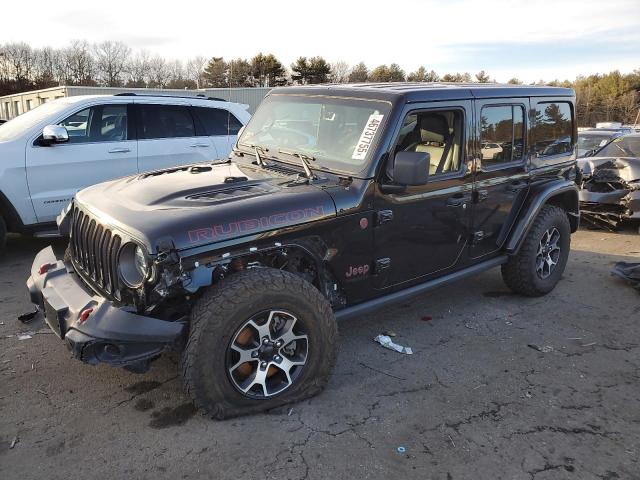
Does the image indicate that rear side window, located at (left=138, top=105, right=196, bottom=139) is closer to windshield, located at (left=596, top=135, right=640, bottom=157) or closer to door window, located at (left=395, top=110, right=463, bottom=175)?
door window, located at (left=395, top=110, right=463, bottom=175)

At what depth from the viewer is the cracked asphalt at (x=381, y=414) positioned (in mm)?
2678

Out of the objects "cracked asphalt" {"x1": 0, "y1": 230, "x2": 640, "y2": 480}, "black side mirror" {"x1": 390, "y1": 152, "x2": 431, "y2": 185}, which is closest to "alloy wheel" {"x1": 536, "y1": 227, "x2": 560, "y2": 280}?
"cracked asphalt" {"x1": 0, "y1": 230, "x2": 640, "y2": 480}

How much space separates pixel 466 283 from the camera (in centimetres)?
558

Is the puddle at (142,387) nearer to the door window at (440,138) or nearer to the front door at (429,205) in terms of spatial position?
the front door at (429,205)

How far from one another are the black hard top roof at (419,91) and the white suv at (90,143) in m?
2.71

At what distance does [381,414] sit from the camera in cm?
314

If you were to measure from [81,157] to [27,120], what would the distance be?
2.83ft

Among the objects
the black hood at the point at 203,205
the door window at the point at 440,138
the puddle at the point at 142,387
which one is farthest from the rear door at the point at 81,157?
the door window at the point at 440,138

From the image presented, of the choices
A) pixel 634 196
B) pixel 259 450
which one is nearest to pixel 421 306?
pixel 259 450

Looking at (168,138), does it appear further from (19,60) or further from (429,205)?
(19,60)

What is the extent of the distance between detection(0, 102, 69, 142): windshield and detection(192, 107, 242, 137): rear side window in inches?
66.2

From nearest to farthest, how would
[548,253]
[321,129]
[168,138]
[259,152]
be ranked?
[321,129]
[259,152]
[548,253]
[168,138]

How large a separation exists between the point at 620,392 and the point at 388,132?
2397 mm

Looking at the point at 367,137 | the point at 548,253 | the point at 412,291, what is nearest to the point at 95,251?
the point at 367,137
